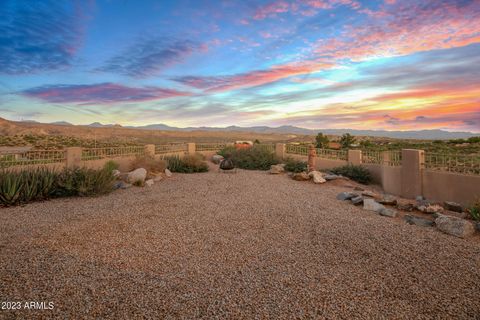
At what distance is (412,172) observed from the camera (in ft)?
34.1

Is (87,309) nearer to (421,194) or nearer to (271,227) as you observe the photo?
(271,227)

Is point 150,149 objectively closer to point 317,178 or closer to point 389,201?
point 317,178

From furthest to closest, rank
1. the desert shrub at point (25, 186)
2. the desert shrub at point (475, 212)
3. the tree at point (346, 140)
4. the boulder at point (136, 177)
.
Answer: the tree at point (346, 140) → the boulder at point (136, 177) → the desert shrub at point (25, 186) → the desert shrub at point (475, 212)

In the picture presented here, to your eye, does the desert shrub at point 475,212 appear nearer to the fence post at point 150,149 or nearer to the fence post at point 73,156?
the fence post at point 150,149

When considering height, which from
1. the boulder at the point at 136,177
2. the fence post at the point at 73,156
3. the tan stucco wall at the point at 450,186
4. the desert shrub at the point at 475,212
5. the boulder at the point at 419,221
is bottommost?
the boulder at the point at 419,221

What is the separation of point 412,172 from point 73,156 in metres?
14.0

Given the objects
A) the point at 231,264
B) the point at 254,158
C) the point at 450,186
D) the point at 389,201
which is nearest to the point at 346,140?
the point at 254,158

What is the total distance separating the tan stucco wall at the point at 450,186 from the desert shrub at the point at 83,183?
435 inches

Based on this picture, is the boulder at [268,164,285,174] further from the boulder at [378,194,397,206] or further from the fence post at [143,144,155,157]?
the fence post at [143,144,155,157]

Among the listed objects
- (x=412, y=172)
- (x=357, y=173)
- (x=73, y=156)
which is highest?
(x=73, y=156)

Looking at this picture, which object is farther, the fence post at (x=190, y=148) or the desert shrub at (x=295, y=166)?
the fence post at (x=190, y=148)

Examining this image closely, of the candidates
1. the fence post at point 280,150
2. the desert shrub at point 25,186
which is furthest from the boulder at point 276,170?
the desert shrub at point 25,186

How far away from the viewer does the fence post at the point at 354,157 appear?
47.7 feet

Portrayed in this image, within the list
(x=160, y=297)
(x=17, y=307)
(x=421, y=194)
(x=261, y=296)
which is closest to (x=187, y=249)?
(x=160, y=297)
